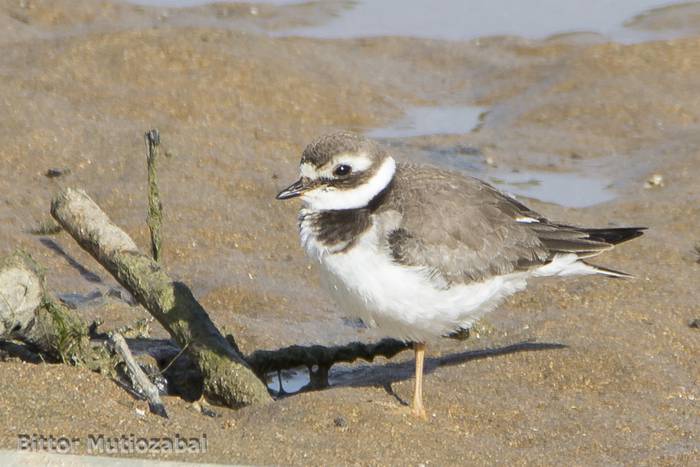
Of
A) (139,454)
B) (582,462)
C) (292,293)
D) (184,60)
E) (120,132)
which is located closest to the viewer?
(139,454)

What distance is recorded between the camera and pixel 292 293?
7.86 m

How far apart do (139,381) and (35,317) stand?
2.01ft

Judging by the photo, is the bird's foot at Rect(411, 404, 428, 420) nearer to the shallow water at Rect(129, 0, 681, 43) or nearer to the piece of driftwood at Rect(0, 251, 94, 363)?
the piece of driftwood at Rect(0, 251, 94, 363)

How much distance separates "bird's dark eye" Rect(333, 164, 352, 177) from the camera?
6.27 m

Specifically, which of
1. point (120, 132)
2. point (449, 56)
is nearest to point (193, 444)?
point (120, 132)

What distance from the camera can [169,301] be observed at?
20.4 feet

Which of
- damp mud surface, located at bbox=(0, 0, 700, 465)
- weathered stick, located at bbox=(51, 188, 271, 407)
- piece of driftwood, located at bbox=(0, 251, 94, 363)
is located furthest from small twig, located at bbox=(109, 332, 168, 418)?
weathered stick, located at bbox=(51, 188, 271, 407)

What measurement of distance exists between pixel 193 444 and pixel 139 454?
28 cm

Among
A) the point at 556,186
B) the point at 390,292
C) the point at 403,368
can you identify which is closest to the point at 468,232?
the point at 390,292

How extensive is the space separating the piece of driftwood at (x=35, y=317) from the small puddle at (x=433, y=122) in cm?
524

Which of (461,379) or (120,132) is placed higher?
(120,132)

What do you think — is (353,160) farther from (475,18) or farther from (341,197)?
(475,18)

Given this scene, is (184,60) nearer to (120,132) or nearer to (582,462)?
(120,132)

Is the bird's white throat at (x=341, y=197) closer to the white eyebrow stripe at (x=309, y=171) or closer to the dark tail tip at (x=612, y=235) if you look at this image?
the white eyebrow stripe at (x=309, y=171)
